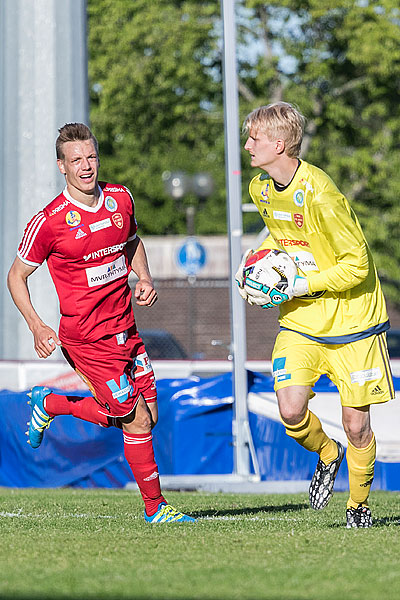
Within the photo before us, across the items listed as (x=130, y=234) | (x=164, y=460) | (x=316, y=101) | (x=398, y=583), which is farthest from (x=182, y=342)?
(x=398, y=583)

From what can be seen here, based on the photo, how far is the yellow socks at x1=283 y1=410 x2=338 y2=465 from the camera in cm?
625

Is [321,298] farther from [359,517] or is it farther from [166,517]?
[166,517]

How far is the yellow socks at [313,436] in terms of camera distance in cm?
625

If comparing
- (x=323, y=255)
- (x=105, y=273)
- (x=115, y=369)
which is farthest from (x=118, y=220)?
(x=323, y=255)

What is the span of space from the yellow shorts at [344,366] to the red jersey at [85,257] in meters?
0.96

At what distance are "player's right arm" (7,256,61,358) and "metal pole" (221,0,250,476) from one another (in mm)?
4310

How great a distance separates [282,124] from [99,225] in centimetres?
122

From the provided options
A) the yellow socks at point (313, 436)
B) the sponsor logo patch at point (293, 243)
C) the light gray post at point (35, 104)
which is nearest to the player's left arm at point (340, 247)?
the sponsor logo patch at point (293, 243)

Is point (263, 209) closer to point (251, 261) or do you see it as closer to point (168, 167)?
point (251, 261)

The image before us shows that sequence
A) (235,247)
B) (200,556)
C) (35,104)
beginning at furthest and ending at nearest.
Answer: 1. (35,104)
2. (235,247)
3. (200,556)

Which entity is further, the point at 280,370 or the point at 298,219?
the point at 280,370

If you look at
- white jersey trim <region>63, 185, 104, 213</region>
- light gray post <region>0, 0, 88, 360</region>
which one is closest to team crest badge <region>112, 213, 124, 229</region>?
white jersey trim <region>63, 185, 104, 213</region>

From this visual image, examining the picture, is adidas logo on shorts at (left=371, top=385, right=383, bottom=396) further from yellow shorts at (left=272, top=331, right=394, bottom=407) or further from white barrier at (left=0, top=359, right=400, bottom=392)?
white barrier at (left=0, top=359, right=400, bottom=392)

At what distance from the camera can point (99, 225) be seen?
6078 mm
